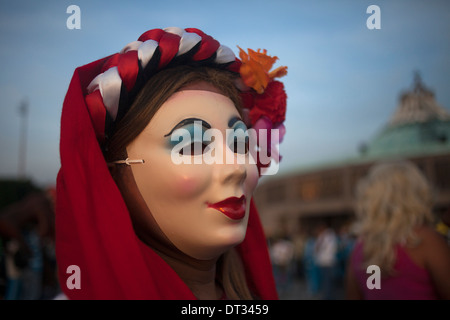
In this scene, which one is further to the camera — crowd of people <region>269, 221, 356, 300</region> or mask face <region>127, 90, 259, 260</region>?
crowd of people <region>269, 221, 356, 300</region>

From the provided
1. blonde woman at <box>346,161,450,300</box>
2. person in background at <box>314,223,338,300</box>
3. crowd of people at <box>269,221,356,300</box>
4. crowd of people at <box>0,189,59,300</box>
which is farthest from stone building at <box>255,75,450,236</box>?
blonde woman at <box>346,161,450,300</box>

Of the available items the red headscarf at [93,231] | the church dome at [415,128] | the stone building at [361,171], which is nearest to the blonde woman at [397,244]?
the red headscarf at [93,231]

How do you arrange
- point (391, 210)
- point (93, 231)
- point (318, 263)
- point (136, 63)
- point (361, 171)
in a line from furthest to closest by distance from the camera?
point (361, 171), point (318, 263), point (391, 210), point (136, 63), point (93, 231)

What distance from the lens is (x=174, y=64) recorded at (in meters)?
1.63

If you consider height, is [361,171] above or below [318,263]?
above

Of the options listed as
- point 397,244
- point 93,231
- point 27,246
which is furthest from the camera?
point 27,246

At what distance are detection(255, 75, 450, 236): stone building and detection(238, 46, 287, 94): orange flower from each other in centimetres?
2346

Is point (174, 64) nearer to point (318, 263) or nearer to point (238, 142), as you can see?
point (238, 142)

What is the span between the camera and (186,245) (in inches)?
58.3

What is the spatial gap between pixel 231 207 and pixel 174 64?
63 cm

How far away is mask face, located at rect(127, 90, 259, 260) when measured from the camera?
141 centimetres

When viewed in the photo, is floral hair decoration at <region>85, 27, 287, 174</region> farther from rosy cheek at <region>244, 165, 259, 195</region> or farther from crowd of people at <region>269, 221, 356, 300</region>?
crowd of people at <region>269, 221, 356, 300</region>

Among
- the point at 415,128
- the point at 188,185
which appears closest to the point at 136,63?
the point at 188,185
